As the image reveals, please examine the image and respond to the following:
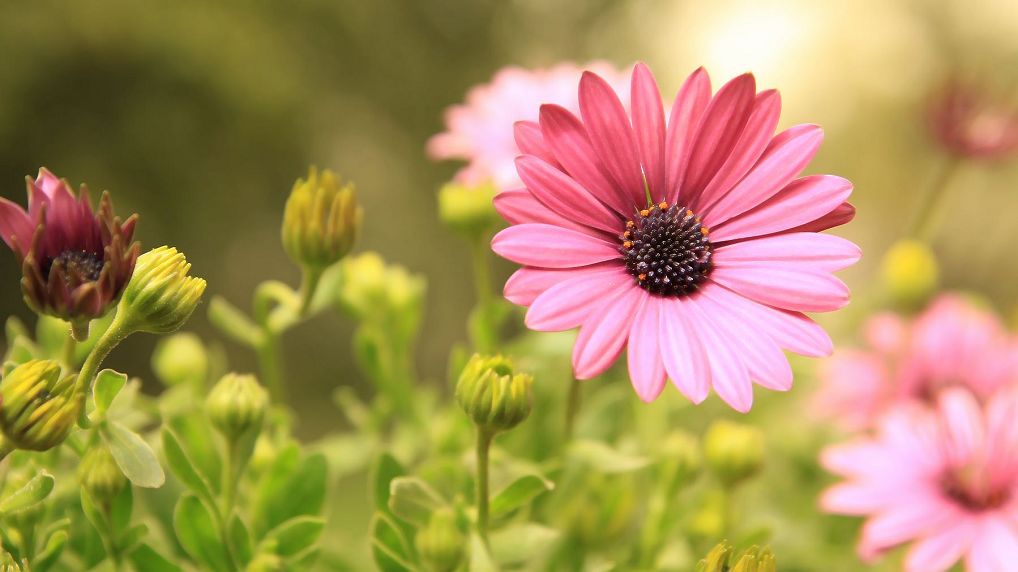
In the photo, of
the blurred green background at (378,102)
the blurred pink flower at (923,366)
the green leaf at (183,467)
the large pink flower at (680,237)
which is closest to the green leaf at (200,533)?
the green leaf at (183,467)

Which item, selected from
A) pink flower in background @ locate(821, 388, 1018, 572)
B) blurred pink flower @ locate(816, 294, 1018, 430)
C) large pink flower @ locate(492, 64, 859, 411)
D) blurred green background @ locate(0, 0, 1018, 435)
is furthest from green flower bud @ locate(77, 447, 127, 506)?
blurred green background @ locate(0, 0, 1018, 435)

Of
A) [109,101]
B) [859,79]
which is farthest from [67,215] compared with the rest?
[859,79]

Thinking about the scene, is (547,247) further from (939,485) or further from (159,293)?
(939,485)

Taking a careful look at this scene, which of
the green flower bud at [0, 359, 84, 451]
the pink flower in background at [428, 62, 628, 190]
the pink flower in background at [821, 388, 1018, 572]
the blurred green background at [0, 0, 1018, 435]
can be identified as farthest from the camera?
the blurred green background at [0, 0, 1018, 435]

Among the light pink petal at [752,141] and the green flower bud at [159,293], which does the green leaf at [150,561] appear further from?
the light pink petal at [752,141]

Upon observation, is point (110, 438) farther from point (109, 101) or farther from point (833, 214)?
point (109, 101)

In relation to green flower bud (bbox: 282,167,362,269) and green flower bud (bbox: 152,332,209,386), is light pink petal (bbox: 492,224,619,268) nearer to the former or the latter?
green flower bud (bbox: 282,167,362,269)

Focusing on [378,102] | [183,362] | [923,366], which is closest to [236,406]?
[183,362]

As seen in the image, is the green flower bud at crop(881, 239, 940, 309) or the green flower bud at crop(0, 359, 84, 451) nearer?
the green flower bud at crop(0, 359, 84, 451)

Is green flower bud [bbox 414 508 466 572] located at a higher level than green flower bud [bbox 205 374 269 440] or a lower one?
lower
